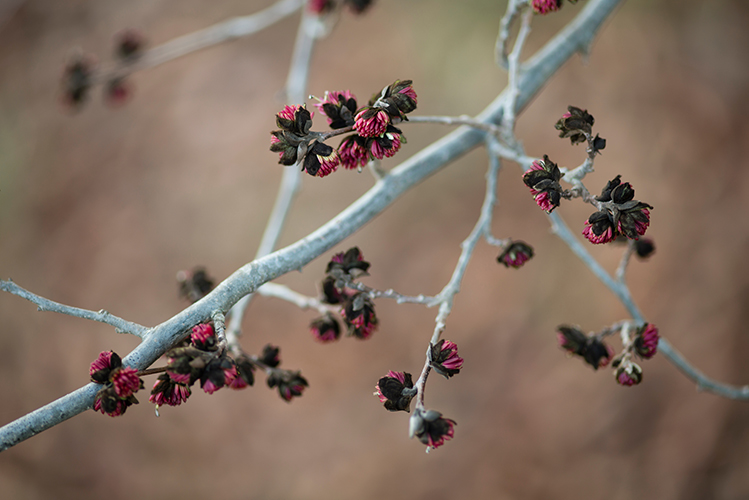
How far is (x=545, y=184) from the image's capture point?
854 millimetres

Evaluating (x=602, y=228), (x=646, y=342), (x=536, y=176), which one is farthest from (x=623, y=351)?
(x=536, y=176)

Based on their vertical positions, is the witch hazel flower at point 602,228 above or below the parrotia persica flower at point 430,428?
above

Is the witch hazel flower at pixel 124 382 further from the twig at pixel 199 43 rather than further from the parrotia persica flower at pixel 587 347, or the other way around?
the twig at pixel 199 43

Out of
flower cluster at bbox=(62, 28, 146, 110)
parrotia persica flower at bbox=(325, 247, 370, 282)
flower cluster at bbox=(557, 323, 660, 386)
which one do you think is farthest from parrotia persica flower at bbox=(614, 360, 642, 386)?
flower cluster at bbox=(62, 28, 146, 110)

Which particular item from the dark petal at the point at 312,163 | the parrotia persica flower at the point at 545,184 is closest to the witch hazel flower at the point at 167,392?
the dark petal at the point at 312,163

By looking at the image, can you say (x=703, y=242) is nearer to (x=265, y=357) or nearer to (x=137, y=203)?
(x=265, y=357)

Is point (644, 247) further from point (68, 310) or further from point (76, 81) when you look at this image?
point (76, 81)

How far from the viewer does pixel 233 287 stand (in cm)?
92

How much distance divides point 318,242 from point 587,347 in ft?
2.52

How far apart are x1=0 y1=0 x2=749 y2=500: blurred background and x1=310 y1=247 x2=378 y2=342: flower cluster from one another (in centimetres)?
200

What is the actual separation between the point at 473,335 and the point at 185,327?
8.06 feet

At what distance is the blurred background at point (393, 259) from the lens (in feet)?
9.38

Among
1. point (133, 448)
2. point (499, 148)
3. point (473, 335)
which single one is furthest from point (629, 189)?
point (133, 448)

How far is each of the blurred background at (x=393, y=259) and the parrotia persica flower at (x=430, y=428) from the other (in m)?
2.21
